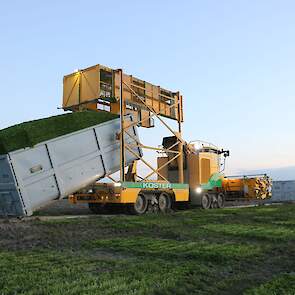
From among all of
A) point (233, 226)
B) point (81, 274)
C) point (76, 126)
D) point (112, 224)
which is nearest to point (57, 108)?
point (76, 126)

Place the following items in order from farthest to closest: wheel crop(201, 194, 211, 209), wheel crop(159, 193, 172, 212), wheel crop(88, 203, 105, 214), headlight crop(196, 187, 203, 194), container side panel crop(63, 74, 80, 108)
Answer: wheel crop(201, 194, 211, 209)
headlight crop(196, 187, 203, 194)
container side panel crop(63, 74, 80, 108)
wheel crop(159, 193, 172, 212)
wheel crop(88, 203, 105, 214)

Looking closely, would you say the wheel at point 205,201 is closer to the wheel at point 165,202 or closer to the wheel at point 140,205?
the wheel at point 165,202

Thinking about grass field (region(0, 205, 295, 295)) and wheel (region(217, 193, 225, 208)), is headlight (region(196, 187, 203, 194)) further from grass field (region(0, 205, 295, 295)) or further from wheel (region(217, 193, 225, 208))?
grass field (region(0, 205, 295, 295))

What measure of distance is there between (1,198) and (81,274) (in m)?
7.52

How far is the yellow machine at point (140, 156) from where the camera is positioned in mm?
14461

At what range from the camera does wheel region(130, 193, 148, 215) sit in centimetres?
1460

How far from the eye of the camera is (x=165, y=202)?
639 inches

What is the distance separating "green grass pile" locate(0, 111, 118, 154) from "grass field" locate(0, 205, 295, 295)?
2384 mm

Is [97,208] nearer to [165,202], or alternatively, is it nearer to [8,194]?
[165,202]

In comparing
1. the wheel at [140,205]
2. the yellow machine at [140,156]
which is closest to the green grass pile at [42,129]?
the yellow machine at [140,156]

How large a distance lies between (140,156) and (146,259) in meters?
9.51

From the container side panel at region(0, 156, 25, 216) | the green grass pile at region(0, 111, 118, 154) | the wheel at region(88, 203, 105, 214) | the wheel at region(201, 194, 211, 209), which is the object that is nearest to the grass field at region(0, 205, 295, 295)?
the container side panel at region(0, 156, 25, 216)

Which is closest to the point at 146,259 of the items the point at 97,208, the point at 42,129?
the point at 42,129

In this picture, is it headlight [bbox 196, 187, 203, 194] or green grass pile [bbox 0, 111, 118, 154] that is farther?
headlight [bbox 196, 187, 203, 194]
